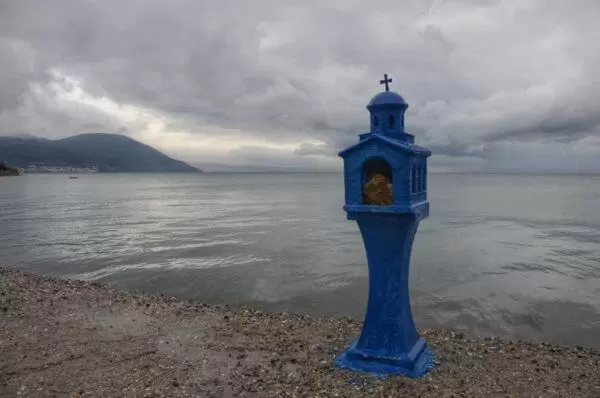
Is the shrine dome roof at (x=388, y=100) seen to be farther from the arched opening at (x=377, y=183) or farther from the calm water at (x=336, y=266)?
the calm water at (x=336, y=266)

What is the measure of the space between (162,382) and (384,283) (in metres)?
3.96

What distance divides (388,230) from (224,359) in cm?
395

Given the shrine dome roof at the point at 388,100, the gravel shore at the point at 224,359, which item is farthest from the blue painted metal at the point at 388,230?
the gravel shore at the point at 224,359

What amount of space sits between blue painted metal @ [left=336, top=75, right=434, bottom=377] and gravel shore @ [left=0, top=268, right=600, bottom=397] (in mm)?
367

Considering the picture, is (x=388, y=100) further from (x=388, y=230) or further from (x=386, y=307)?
(x=386, y=307)

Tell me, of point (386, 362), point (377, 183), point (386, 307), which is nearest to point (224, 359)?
point (386, 362)

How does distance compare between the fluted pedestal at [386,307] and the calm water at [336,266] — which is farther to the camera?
the calm water at [336,266]

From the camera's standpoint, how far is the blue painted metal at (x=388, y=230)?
704 cm

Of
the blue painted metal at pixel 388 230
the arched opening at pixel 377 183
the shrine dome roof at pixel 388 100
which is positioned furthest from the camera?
the shrine dome roof at pixel 388 100

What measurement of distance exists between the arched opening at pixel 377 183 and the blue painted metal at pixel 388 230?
8cm

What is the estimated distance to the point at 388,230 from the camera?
7.21 metres

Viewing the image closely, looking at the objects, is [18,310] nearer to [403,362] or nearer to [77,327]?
[77,327]

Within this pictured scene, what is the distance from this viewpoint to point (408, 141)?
7551 mm

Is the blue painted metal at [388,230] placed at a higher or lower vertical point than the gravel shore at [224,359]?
Answer: higher
